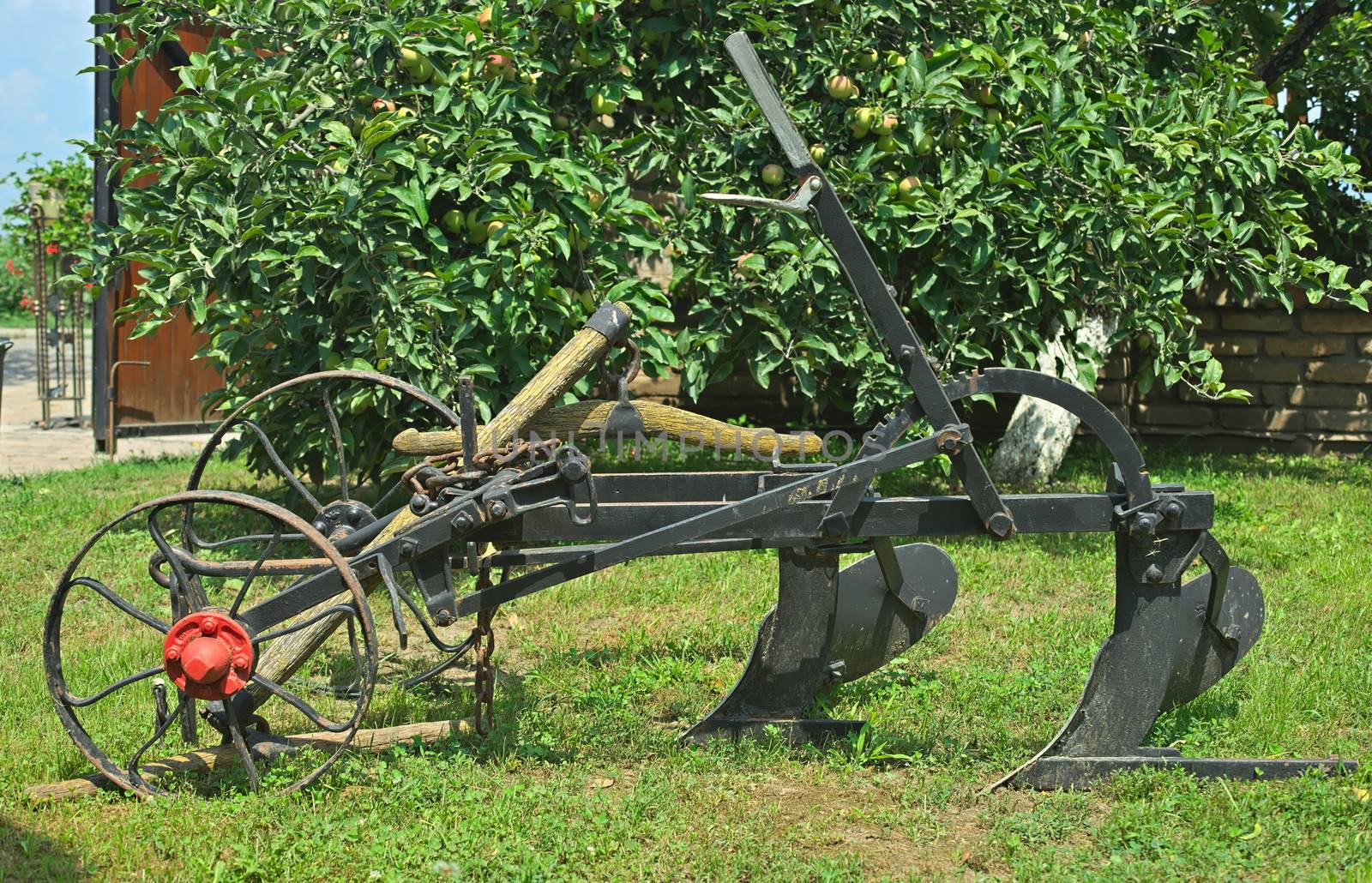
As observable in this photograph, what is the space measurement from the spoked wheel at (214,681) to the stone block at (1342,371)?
7.03 metres

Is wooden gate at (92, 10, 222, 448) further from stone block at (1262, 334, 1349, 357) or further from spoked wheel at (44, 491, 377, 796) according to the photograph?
stone block at (1262, 334, 1349, 357)

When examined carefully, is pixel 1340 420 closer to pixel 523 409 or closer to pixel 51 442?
pixel 523 409

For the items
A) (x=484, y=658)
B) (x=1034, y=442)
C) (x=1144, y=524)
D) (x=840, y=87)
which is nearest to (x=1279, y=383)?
(x=1034, y=442)

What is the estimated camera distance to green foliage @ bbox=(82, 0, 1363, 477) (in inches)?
215

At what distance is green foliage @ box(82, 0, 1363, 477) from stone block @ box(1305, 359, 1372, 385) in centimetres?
244

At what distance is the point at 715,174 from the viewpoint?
6188mm

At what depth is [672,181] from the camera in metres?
6.55

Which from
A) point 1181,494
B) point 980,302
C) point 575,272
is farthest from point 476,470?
point 980,302

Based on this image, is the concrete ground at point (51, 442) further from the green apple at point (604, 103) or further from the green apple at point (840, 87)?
the green apple at point (840, 87)

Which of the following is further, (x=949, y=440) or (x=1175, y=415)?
(x=1175, y=415)

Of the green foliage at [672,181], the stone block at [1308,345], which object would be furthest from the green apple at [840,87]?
the stone block at [1308,345]

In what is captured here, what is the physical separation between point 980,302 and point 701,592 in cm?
211

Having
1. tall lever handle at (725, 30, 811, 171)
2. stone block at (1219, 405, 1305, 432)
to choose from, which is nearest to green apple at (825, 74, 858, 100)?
tall lever handle at (725, 30, 811, 171)

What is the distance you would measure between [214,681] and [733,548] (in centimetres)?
144
